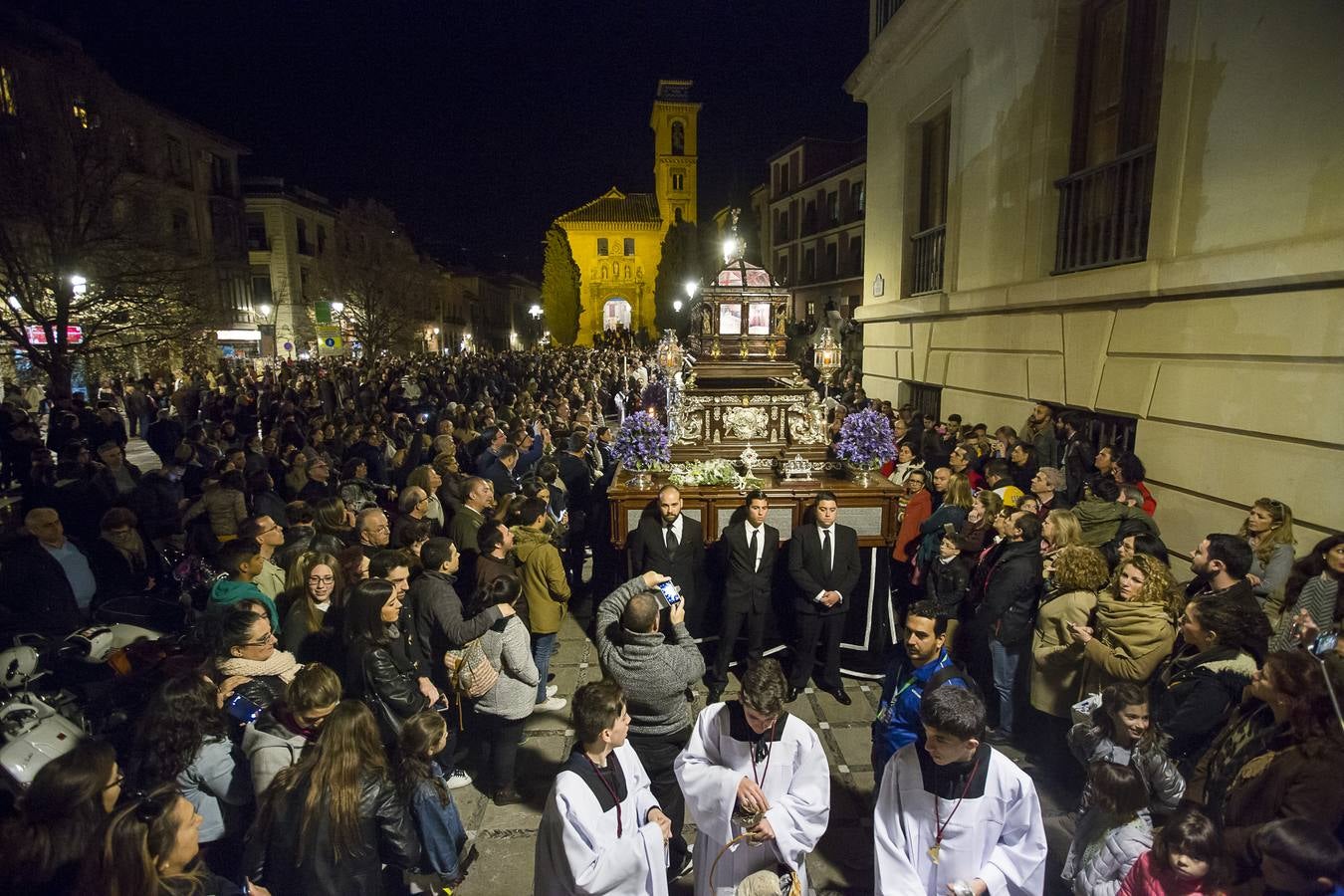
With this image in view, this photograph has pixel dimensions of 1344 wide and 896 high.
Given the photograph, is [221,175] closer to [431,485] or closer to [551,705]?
[431,485]

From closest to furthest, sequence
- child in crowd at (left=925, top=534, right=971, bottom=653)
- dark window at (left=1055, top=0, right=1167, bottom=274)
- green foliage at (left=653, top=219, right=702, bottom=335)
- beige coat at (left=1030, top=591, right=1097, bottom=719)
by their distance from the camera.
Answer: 1. beige coat at (left=1030, top=591, right=1097, bottom=719)
2. child in crowd at (left=925, top=534, right=971, bottom=653)
3. dark window at (left=1055, top=0, right=1167, bottom=274)
4. green foliage at (left=653, top=219, right=702, bottom=335)

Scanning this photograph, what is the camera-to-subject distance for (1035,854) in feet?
9.18

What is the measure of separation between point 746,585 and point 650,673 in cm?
236

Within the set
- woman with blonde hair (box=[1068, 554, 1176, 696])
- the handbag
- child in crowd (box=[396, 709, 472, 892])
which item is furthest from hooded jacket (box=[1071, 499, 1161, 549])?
child in crowd (box=[396, 709, 472, 892])

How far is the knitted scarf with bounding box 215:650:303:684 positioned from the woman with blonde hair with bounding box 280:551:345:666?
0.48 m

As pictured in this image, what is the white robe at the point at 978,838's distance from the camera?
2789 mm

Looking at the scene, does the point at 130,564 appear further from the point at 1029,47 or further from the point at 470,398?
the point at 470,398

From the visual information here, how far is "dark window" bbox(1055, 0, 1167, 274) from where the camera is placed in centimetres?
795

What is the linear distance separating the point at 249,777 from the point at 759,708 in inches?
95.9

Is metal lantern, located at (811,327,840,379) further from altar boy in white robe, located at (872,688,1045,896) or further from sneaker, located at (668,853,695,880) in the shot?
altar boy in white robe, located at (872,688,1045,896)

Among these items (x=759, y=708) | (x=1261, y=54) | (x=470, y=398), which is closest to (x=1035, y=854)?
(x=759, y=708)

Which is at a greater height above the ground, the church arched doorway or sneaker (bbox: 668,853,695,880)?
the church arched doorway

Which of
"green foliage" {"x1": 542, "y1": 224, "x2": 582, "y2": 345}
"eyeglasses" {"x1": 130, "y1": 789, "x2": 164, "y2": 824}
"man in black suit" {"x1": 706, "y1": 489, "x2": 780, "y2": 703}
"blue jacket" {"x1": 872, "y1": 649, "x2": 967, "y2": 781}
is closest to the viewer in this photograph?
"eyeglasses" {"x1": 130, "y1": 789, "x2": 164, "y2": 824}

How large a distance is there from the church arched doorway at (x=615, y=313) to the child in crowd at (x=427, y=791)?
67.8m
